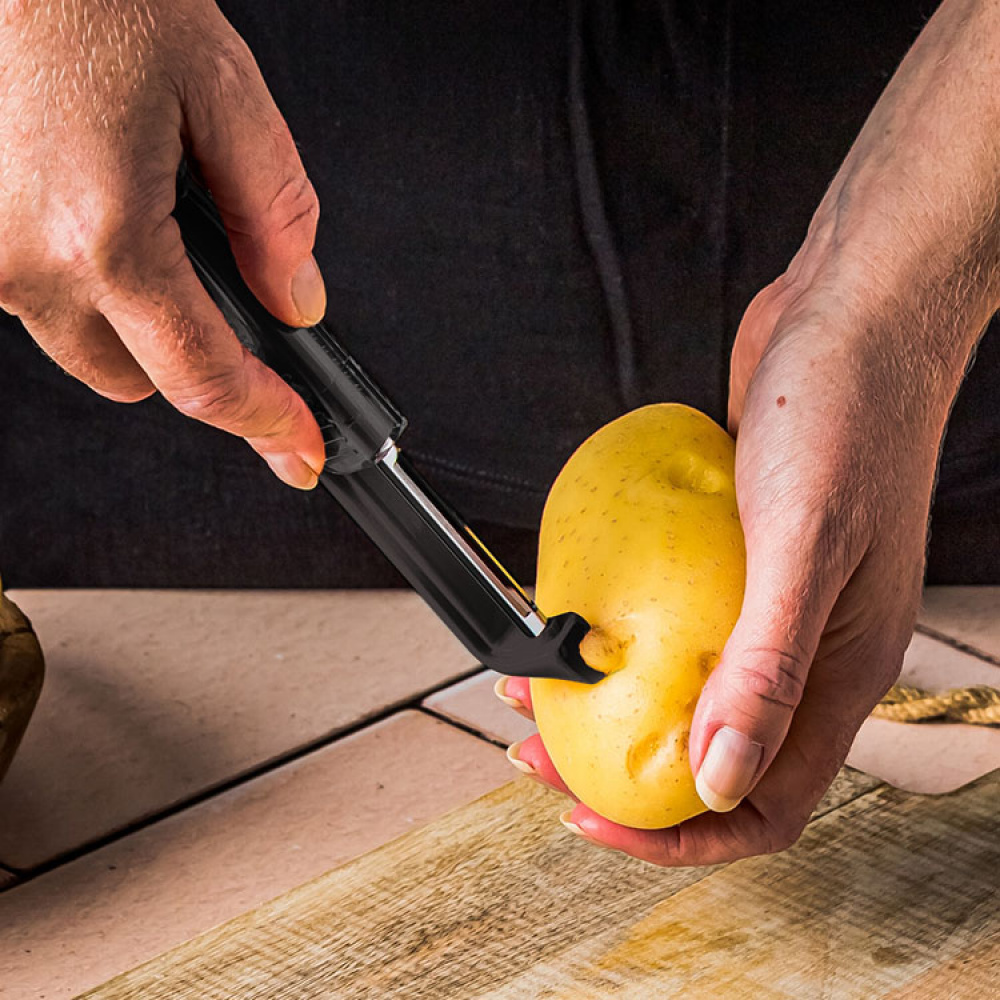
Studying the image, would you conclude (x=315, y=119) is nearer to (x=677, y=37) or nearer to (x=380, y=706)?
(x=677, y=37)

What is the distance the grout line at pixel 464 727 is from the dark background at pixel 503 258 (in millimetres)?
266

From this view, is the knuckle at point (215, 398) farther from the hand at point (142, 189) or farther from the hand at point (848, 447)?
the hand at point (848, 447)

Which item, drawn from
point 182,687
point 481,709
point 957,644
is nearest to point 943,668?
point 957,644

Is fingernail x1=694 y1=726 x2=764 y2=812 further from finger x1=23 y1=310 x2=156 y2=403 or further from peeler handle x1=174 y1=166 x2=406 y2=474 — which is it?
finger x1=23 y1=310 x2=156 y2=403

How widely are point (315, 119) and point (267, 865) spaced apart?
64cm

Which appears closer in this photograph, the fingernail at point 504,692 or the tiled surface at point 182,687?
the fingernail at point 504,692

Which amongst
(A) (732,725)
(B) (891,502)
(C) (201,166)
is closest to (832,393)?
(B) (891,502)

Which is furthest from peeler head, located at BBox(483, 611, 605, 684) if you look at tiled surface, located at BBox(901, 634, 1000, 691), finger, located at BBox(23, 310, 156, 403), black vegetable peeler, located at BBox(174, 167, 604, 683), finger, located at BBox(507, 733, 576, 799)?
tiled surface, located at BBox(901, 634, 1000, 691)

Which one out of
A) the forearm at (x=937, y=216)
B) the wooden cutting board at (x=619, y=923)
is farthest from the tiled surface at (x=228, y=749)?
the forearm at (x=937, y=216)

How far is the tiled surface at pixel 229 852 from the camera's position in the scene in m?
0.85

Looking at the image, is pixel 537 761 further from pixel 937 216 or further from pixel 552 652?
pixel 937 216

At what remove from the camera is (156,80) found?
601mm

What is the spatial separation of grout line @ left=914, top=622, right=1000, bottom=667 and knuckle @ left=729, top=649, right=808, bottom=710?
53 cm

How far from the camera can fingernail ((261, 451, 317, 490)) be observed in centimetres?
70
